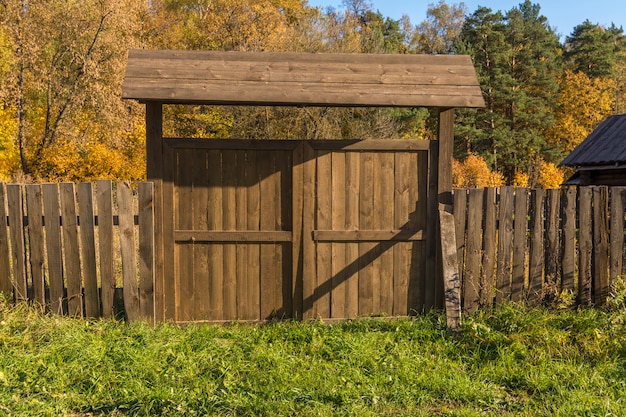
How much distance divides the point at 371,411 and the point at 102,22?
24617mm

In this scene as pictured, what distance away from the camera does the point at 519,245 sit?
602 cm

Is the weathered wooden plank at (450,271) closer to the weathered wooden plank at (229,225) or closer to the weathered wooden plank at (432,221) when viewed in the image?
the weathered wooden plank at (432,221)

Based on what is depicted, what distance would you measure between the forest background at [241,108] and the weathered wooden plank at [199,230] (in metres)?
14.9

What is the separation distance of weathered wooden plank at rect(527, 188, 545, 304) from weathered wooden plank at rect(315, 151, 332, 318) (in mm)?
2381

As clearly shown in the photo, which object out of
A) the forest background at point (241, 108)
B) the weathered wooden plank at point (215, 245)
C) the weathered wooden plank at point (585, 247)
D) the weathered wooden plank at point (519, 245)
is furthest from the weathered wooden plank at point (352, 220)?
the forest background at point (241, 108)

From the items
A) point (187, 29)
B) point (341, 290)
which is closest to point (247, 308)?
point (341, 290)

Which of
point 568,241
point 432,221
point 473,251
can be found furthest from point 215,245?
point 568,241

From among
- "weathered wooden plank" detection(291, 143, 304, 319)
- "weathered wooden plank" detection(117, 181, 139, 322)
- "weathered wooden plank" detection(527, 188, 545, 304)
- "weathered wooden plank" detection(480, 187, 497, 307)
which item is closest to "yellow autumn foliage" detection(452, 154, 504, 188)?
"weathered wooden plank" detection(527, 188, 545, 304)

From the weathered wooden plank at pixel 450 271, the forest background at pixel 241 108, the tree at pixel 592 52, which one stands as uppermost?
the tree at pixel 592 52

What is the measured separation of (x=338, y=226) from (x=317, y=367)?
195 cm

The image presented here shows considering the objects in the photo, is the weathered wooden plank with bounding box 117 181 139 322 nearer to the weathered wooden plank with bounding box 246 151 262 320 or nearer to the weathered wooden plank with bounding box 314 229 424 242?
the weathered wooden plank with bounding box 246 151 262 320

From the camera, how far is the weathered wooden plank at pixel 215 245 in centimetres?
Answer: 584

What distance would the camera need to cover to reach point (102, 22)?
77.8 feet

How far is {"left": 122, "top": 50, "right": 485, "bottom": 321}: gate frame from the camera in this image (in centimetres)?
550
